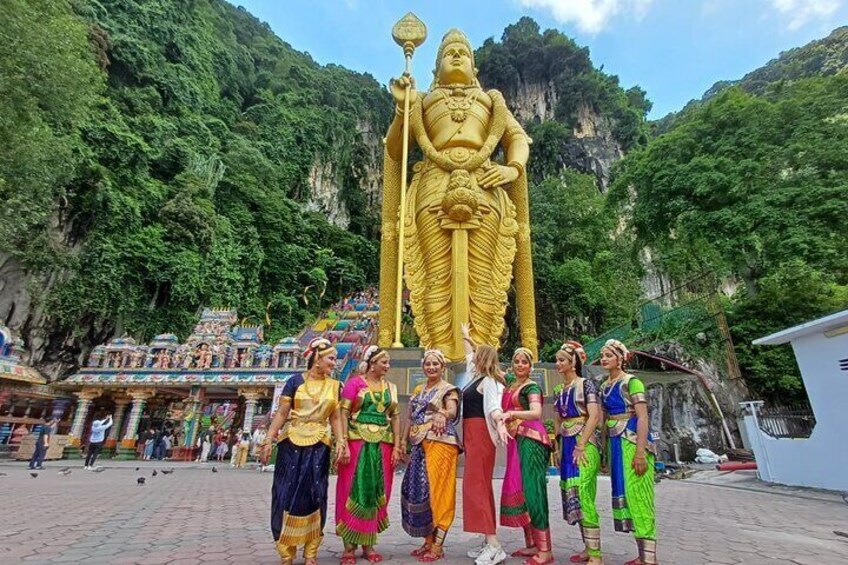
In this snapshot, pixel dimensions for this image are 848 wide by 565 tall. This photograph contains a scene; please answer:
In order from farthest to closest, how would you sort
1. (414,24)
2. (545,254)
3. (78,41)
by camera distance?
(545,254)
(78,41)
(414,24)

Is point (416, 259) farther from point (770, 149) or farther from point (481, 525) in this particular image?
point (770, 149)

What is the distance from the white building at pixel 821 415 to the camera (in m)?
5.49

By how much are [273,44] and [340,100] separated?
9346 mm

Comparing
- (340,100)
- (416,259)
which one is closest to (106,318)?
(416,259)

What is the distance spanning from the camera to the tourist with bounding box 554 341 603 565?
2242mm

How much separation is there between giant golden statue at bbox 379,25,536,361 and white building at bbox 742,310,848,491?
3.45m

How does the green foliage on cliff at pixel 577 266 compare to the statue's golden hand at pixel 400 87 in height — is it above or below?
above

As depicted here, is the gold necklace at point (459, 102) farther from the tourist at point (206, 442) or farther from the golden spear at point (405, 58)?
the tourist at point (206, 442)

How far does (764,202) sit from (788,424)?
7.06m

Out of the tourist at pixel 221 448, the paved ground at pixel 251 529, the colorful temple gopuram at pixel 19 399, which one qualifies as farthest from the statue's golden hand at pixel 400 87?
the colorful temple gopuram at pixel 19 399

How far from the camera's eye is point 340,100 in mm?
34188

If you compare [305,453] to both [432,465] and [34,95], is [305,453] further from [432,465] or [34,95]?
Result: [34,95]

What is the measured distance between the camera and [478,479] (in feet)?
7.88

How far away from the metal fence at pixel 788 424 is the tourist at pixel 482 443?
602 centimetres
